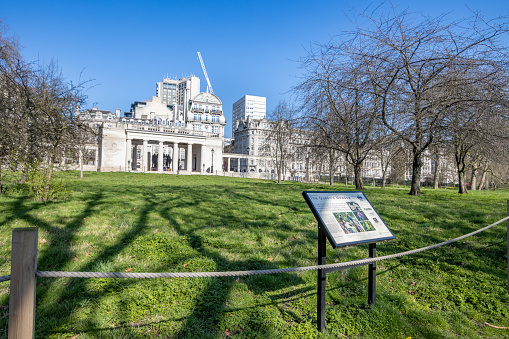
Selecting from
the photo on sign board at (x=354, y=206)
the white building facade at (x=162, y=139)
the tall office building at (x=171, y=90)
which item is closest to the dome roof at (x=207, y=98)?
the white building facade at (x=162, y=139)

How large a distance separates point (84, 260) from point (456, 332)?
5.67 m

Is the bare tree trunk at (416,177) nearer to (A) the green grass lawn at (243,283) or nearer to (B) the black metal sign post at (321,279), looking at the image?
(A) the green grass lawn at (243,283)

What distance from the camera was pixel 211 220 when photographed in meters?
7.93

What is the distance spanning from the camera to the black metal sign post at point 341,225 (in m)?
3.56

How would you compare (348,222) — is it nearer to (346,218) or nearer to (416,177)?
(346,218)

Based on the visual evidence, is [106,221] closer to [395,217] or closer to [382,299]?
[382,299]

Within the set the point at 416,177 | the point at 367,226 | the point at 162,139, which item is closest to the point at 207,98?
the point at 162,139

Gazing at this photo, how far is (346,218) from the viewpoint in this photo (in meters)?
3.84

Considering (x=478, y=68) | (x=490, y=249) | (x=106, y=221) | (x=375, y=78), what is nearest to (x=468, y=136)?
(x=478, y=68)

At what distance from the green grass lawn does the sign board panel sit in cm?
112

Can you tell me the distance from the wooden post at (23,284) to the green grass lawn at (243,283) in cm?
150

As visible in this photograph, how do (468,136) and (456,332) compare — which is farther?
(468,136)

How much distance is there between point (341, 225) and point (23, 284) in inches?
126

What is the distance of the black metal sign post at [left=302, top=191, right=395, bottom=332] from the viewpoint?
3.56m
